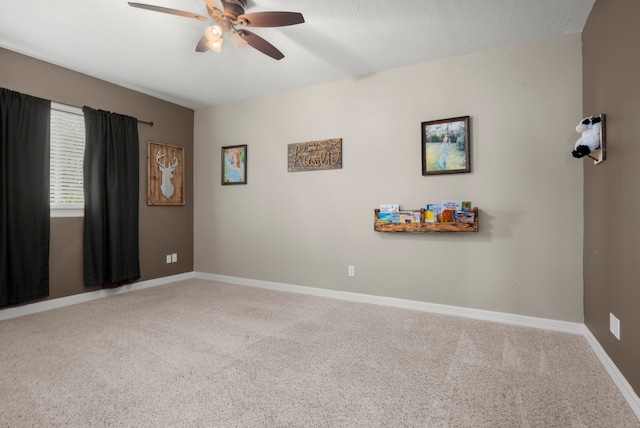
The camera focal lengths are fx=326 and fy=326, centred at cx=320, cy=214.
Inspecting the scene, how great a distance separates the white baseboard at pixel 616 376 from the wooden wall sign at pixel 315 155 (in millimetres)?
2671

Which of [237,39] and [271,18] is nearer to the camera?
[271,18]

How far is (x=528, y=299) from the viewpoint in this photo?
2.84 m

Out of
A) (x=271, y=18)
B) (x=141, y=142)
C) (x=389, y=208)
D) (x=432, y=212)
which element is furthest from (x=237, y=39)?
(x=141, y=142)

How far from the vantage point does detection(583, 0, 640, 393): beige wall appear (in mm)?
1660

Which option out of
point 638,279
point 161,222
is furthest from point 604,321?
point 161,222

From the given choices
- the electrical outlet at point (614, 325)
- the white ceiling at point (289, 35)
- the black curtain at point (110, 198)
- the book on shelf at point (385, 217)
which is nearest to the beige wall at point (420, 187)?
the book on shelf at point (385, 217)

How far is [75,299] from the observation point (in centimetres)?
355

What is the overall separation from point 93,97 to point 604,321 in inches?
201

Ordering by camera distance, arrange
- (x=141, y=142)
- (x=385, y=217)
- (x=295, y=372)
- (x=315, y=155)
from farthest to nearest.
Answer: (x=141, y=142), (x=315, y=155), (x=385, y=217), (x=295, y=372)

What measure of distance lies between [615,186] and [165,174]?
4.66 m

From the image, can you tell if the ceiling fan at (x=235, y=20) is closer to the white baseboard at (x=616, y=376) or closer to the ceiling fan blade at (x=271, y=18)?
the ceiling fan blade at (x=271, y=18)

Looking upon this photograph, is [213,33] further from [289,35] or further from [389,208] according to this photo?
[389,208]

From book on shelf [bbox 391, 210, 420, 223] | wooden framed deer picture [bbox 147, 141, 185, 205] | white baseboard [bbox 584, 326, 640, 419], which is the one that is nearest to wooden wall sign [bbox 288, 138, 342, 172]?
book on shelf [bbox 391, 210, 420, 223]

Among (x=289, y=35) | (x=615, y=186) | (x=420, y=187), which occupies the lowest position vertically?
(x=615, y=186)
